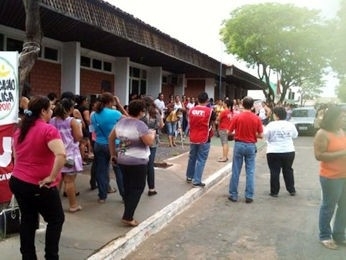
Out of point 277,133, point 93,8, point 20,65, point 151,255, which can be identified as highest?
point 93,8

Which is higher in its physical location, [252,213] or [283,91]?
[283,91]

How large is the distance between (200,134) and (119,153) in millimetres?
3223

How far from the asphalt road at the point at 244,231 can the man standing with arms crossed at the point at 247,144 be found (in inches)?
10.5

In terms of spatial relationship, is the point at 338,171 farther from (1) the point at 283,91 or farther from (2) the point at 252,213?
(1) the point at 283,91

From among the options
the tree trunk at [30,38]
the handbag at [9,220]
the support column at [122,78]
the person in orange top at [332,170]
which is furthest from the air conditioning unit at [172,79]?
the handbag at [9,220]

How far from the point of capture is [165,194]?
861 cm

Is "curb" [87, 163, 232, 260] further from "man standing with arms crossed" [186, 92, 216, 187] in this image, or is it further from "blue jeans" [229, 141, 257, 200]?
"blue jeans" [229, 141, 257, 200]

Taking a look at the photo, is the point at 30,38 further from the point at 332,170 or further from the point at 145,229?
the point at 332,170

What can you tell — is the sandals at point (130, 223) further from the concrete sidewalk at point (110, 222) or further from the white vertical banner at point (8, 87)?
the white vertical banner at point (8, 87)

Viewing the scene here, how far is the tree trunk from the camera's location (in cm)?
630

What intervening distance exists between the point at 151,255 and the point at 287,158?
4295 mm

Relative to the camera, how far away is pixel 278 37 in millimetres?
35750

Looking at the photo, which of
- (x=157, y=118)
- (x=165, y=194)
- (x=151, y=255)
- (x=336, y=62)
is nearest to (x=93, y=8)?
(x=157, y=118)

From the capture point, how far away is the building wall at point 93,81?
16.5 m
